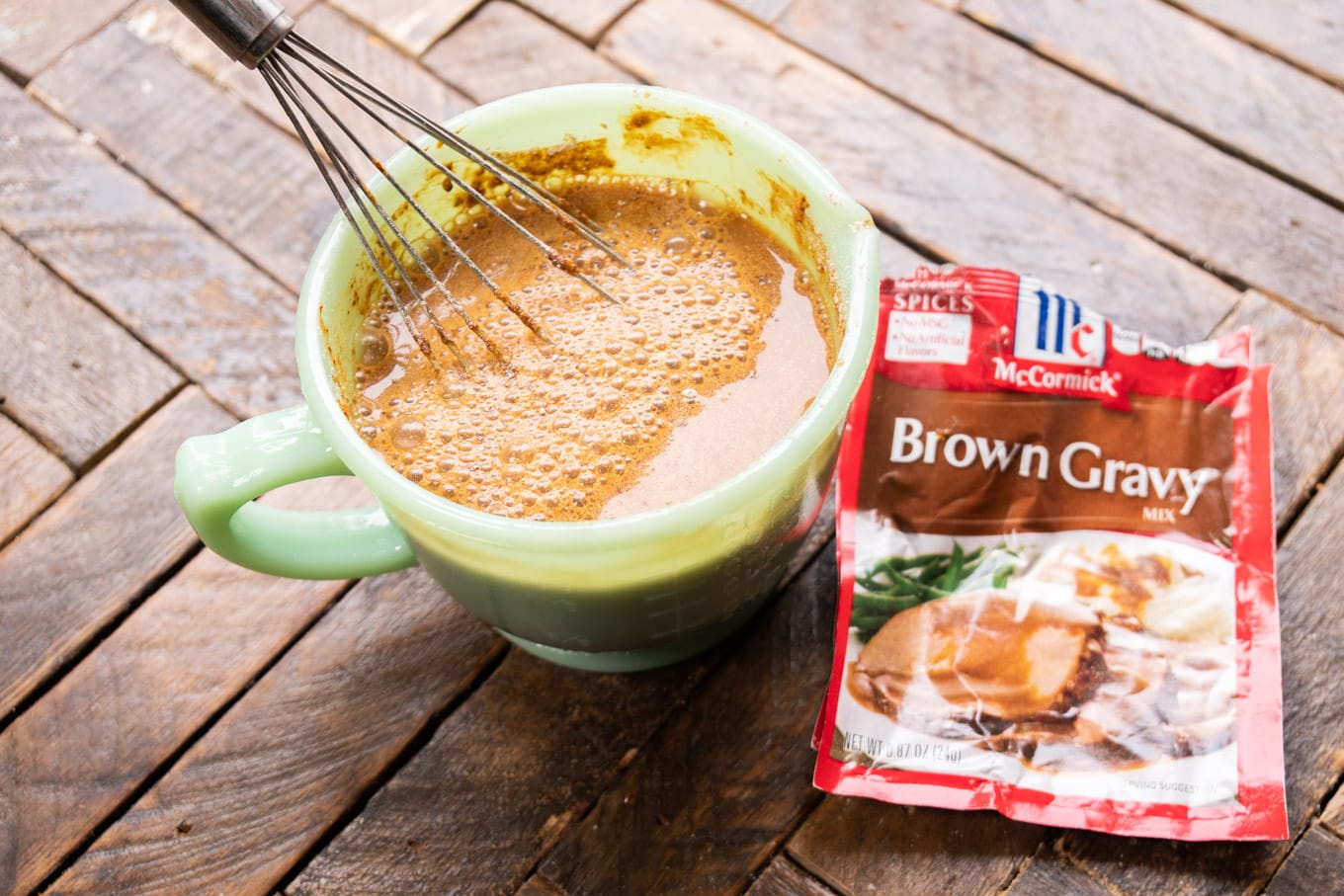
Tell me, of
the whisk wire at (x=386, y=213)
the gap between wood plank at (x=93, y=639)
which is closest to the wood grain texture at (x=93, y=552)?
the gap between wood plank at (x=93, y=639)

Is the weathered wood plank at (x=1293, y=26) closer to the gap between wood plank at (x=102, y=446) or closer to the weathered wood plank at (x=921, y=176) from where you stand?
the weathered wood plank at (x=921, y=176)

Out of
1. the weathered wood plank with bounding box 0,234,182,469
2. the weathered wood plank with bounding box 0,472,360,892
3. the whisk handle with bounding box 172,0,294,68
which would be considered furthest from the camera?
the weathered wood plank with bounding box 0,234,182,469

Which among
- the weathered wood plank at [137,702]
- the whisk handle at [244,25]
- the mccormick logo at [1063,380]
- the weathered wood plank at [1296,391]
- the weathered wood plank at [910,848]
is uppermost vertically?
the whisk handle at [244,25]

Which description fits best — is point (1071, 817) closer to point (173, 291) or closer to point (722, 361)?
point (722, 361)

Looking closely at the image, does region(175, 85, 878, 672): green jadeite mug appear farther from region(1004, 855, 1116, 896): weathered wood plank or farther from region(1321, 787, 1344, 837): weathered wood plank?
region(1321, 787, 1344, 837): weathered wood plank

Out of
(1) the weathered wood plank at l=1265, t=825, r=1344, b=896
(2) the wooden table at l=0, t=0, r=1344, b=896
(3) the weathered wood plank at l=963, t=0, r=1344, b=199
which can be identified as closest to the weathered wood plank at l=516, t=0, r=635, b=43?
(2) the wooden table at l=0, t=0, r=1344, b=896

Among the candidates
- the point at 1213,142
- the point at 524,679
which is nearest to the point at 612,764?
the point at 524,679

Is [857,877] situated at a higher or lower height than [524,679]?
lower
